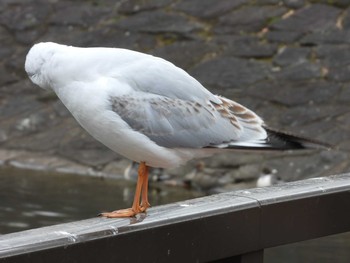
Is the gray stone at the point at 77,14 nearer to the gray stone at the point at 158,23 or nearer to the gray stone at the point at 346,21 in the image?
the gray stone at the point at 158,23

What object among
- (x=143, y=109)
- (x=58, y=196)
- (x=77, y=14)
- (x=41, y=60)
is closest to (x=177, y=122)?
(x=143, y=109)

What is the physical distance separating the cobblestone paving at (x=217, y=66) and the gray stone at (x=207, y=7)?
1cm

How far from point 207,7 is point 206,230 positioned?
700 cm

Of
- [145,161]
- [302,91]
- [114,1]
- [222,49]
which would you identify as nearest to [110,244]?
[145,161]

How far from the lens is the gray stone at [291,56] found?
8594mm

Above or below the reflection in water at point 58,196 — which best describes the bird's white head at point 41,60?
above

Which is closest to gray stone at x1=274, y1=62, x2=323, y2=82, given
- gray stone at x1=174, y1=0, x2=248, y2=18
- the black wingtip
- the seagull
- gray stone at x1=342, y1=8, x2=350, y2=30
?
gray stone at x1=342, y1=8, x2=350, y2=30

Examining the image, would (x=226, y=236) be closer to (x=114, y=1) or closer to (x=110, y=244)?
(x=110, y=244)

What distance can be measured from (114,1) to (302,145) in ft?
22.0

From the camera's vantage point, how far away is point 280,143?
345 cm

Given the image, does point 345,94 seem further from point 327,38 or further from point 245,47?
point 245,47

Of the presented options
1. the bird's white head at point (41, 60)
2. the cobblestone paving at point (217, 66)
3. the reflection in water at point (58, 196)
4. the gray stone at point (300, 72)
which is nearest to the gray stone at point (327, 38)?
the cobblestone paving at point (217, 66)

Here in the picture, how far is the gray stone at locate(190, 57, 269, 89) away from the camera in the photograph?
28.3 feet

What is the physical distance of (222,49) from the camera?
8961 millimetres
